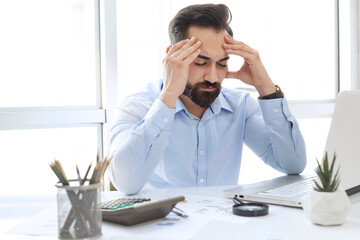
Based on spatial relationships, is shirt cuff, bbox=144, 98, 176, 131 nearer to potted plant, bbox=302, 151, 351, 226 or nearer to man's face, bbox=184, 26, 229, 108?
man's face, bbox=184, 26, 229, 108

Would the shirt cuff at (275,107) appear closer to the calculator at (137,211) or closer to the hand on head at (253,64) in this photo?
the hand on head at (253,64)

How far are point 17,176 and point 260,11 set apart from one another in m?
2.11

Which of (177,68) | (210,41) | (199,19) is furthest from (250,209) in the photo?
(199,19)

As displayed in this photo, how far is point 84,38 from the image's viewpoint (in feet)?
8.75

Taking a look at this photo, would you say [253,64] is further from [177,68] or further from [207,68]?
[177,68]

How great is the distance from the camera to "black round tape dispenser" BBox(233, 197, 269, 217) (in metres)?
1.00

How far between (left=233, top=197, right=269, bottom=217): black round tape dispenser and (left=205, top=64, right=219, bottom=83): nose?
0.67 metres

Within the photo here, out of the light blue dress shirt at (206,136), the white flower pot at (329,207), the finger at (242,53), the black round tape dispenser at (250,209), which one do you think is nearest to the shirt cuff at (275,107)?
the light blue dress shirt at (206,136)

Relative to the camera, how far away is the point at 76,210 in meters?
0.80

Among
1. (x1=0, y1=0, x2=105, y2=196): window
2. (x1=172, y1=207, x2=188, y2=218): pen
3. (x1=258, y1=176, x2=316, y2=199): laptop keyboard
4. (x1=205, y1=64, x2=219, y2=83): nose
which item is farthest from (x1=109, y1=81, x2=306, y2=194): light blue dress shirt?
(x1=0, y1=0, x2=105, y2=196): window

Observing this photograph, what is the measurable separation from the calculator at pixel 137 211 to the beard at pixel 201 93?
0.74m

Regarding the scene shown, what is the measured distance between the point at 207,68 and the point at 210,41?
10 cm

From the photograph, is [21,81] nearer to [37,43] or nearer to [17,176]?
[37,43]

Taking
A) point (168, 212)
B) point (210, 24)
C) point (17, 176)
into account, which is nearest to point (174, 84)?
point (210, 24)
